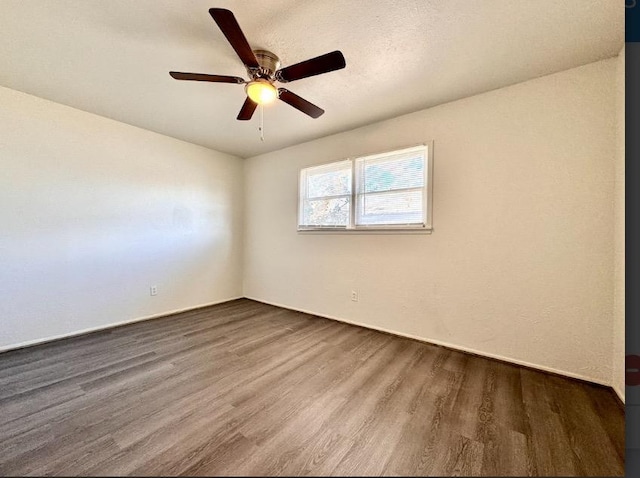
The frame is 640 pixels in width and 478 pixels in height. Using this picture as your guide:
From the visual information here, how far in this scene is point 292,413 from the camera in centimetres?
144

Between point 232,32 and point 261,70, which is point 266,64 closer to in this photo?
point 261,70

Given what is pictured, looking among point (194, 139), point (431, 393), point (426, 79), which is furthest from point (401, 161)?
point (194, 139)

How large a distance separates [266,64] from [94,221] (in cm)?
259

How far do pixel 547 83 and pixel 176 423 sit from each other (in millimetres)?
3514

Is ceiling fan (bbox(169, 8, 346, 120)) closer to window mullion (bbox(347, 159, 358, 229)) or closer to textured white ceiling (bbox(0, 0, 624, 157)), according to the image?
textured white ceiling (bbox(0, 0, 624, 157))

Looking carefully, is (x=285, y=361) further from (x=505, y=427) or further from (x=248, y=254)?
(x=248, y=254)

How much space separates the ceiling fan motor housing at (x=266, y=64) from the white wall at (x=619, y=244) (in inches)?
94.2

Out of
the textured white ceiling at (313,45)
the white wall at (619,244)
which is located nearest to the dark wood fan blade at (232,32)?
the textured white ceiling at (313,45)

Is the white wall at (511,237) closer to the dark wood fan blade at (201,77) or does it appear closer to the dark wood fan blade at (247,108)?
the dark wood fan blade at (247,108)

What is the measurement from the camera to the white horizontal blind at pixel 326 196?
3090 mm

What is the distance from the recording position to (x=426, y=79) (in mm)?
2018

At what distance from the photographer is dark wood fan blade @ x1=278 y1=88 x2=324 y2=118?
1.79 metres

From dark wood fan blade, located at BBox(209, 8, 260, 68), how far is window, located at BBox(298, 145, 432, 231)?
1.69 metres

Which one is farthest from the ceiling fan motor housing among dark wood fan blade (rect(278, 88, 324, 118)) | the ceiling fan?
dark wood fan blade (rect(278, 88, 324, 118))
